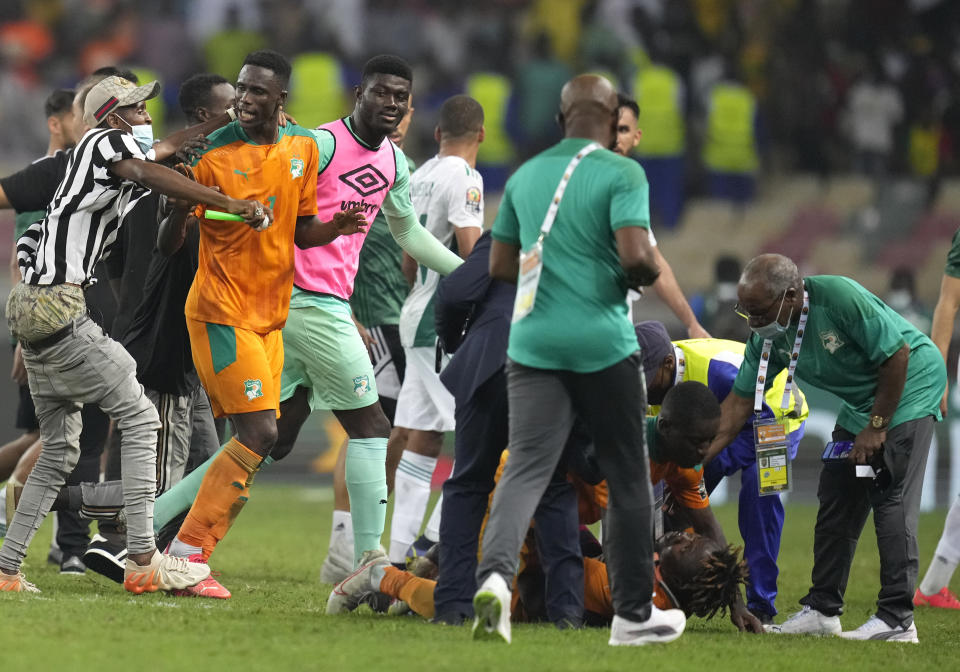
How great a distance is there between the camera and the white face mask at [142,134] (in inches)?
266

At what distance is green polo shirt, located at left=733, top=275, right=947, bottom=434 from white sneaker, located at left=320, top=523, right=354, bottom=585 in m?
2.59

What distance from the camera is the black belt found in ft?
21.4

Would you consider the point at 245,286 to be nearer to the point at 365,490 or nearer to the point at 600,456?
the point at 365,490

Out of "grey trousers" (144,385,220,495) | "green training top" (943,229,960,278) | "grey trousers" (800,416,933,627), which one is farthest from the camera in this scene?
"green training top" (943,229,960,278)

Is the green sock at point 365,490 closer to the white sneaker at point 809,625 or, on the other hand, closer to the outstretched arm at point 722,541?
the outstretched arm at point 722,541

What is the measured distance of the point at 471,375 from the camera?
6.34 metres

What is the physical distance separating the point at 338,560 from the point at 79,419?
1923 millimetres

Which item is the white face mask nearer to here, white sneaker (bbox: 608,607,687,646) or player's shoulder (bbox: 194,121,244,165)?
player's shoulder (bbox: 194,121,244,165)

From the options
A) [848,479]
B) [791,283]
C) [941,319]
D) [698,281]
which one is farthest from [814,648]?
[698,281]

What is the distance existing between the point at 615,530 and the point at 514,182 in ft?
4.74

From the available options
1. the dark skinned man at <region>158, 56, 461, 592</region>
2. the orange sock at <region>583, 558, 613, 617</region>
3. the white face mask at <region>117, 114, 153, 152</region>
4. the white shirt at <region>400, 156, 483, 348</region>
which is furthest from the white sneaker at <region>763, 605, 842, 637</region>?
the white face mask at <region>117, 114, 153, 152</region>

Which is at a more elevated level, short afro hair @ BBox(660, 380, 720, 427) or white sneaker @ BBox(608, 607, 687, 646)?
short afro hair @ BBox(660, 380, 720, 427)

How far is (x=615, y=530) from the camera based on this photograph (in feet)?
18.6

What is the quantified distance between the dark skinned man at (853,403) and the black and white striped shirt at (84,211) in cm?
291
